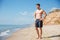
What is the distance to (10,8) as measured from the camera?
12.0 ft

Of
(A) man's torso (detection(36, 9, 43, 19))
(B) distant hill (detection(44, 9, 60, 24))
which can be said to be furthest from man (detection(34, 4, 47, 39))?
(B) distant hill (detection(44, 9, 60, 24))

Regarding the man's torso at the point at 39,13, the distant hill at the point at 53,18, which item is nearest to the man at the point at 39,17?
the man's torso at the point at 39,13

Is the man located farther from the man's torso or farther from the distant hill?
the distant hill

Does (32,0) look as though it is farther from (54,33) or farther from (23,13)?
(54,33)

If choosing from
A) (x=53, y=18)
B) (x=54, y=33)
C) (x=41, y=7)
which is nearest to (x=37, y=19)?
(x=41, y=7)

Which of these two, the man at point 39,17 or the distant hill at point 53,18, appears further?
the distant hill at point 53,18

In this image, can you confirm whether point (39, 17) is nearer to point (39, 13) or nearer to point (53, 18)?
point (39, 13)

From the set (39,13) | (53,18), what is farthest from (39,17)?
(53,18)

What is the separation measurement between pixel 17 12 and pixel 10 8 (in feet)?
0.48

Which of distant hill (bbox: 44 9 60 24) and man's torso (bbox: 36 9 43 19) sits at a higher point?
Result: man's torso (bbox: 36 9 43 19)

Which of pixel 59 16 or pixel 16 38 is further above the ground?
pixel 59 16

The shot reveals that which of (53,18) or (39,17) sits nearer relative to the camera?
(39,17)

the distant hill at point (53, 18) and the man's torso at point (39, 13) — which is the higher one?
the man's torso at point (39, 13)

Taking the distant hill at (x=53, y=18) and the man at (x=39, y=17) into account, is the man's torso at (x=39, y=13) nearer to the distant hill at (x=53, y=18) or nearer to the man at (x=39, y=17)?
the man at (x=39, y=17)
